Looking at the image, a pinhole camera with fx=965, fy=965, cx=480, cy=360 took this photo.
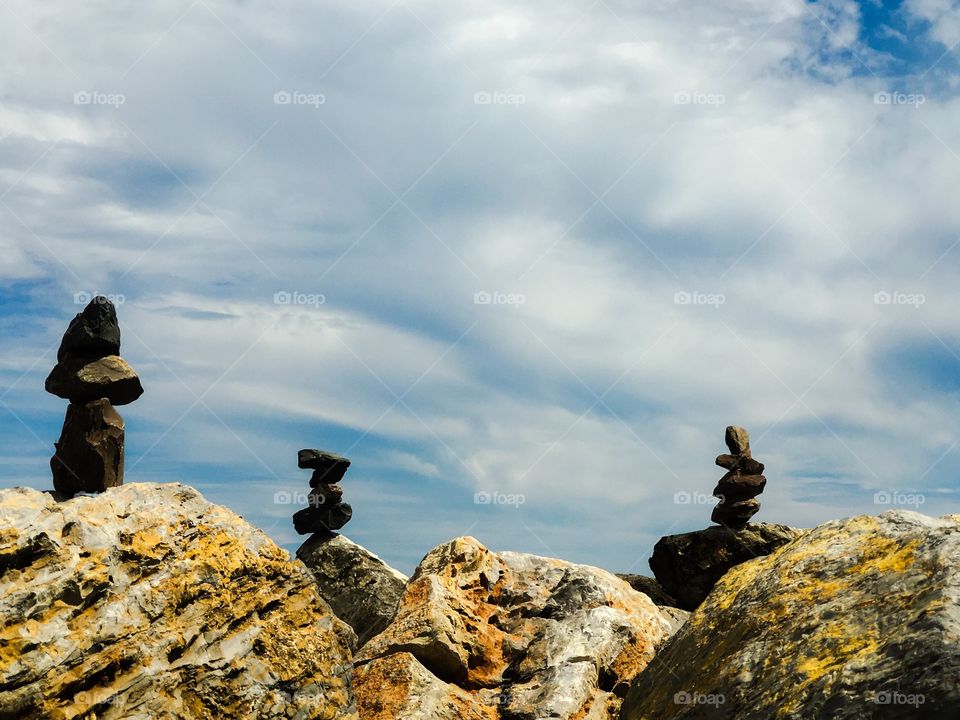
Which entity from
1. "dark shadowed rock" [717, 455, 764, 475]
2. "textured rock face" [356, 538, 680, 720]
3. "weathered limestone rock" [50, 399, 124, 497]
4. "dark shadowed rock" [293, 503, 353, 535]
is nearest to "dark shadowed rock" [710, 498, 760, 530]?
"dark shadowed rock" [717, 455, 764, 475]

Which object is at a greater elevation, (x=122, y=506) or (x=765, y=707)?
(x=122, y=506)

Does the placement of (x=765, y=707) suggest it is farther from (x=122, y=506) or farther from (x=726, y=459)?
(x=726, y=459)

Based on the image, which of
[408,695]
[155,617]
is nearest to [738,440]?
[408,695]

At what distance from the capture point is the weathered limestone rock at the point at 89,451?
12.2 metres

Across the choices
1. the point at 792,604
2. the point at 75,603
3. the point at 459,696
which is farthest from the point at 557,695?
the point at 75,603

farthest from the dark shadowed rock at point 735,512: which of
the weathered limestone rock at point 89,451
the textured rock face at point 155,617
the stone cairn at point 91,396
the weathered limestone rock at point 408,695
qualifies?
the weathered limestone rock at point 89,451

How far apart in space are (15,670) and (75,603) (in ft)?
2.99

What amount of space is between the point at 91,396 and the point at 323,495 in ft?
52.3

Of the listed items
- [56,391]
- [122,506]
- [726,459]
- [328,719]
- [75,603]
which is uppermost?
[726,459]

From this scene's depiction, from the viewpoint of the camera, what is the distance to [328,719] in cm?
1101

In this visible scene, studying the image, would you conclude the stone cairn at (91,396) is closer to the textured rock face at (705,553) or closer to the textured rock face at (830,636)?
the textured rock face at (830,636)

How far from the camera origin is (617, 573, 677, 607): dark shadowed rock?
2905cm

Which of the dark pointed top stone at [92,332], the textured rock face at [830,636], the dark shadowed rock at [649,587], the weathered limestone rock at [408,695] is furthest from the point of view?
the dark shadowed rock at [649,587]

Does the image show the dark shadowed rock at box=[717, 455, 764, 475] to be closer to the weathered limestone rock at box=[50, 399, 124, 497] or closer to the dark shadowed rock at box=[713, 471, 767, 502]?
the dark shadowed rock at box=[713, 471, 767, 502]
